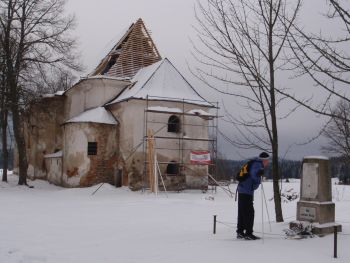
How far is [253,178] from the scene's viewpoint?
387 inches

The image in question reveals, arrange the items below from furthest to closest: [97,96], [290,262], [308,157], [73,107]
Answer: [73,107] < [97,96] < [308,157] < [290,262]

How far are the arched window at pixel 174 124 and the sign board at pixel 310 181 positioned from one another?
745 inches

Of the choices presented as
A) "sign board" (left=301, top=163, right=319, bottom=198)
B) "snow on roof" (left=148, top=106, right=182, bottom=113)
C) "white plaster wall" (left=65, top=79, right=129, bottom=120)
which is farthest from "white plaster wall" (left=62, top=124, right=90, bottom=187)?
"sign board" (left=301, top=163, right=319, bottom=198)

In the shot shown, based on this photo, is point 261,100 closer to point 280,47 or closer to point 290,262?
point 280,47

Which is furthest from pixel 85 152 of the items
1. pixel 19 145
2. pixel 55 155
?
pixel 55 155

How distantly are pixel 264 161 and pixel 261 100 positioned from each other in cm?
202

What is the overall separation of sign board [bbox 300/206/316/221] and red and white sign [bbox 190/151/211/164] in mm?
18040

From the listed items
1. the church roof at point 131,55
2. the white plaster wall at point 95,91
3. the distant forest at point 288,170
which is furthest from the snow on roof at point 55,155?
the distant forest at point 288,170

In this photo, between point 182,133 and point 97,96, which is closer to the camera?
point 182,133

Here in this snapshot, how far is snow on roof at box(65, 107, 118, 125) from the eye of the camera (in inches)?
1125

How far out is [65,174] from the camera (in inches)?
1147

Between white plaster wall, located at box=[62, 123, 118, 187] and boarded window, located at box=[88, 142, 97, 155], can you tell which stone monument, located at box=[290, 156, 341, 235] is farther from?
boarded window, located at box=[88, 142, 97, 155]

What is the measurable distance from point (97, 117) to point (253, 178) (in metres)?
20.2

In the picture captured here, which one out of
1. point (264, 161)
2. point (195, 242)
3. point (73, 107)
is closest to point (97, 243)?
point (195, 242)
